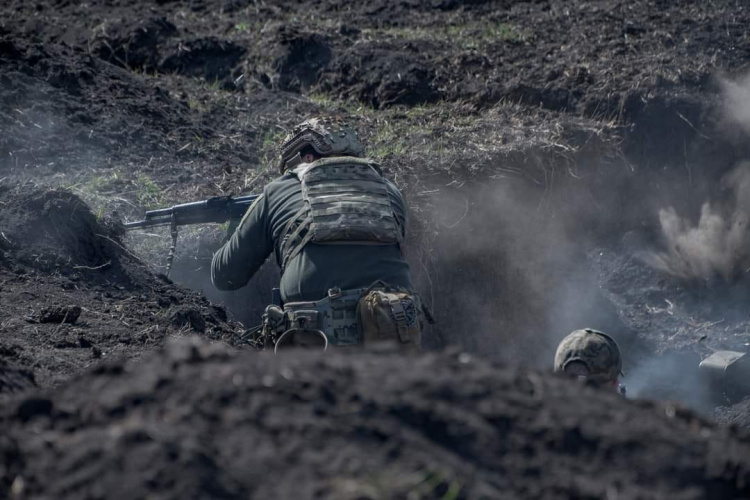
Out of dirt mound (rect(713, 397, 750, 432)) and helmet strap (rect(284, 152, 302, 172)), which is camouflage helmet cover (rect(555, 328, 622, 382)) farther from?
dirt mound (rect(713, 397, 750, 432))

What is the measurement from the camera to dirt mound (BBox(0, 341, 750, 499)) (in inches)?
90.0

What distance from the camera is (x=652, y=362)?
8.15 meters

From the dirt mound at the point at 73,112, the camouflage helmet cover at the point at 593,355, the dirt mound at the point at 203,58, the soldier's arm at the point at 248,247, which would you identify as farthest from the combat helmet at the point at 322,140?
the dirt mound at the point at 203,58

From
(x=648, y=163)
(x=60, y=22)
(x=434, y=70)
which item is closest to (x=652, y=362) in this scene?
(x=648, y=163)

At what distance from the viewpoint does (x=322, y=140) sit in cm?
568

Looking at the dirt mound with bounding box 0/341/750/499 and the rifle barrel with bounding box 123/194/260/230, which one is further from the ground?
the rifle barrel with bounding box 123/194/260/230

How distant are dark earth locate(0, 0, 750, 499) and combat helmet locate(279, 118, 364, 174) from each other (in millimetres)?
1157

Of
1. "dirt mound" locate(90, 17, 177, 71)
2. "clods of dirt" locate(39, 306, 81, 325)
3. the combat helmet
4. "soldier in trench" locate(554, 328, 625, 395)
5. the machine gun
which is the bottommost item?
"clods of dirt" locate(39, 306, 81, 325)

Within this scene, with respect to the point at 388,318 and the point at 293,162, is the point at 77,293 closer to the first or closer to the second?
the point at 293,162

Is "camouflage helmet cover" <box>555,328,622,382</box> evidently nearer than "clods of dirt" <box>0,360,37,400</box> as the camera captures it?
No

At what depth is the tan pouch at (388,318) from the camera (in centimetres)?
485

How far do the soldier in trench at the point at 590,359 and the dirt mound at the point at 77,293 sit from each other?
7.45 feet

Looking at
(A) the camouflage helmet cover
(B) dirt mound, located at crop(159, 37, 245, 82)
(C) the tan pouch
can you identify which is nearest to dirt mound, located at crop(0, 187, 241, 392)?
(C) the tan pouch

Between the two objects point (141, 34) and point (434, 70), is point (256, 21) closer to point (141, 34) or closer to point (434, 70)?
point (141, 34)
